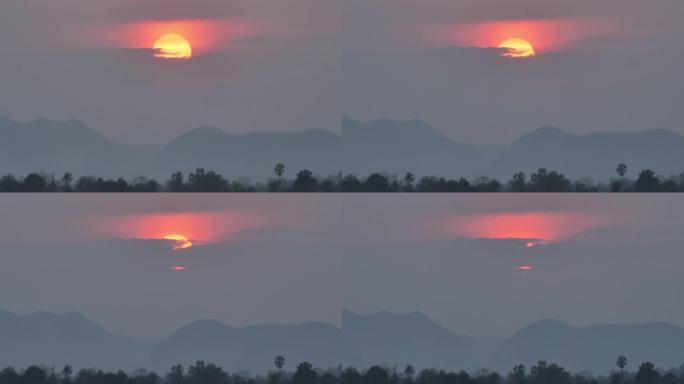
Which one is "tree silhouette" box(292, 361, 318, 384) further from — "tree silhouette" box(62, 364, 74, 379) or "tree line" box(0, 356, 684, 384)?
"tree silhouette" box(62, 364, 74, 379)

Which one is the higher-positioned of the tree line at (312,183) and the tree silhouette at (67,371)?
the tree line at (312,183)

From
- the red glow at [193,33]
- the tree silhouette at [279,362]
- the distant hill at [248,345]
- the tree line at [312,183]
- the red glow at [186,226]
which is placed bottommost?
the tree silhouette at [279,362]

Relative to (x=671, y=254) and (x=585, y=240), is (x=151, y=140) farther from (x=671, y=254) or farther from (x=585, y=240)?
(x=671, y=254)

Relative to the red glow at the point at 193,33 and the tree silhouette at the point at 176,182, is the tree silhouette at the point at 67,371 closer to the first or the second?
the tree silhouette at the point at 176,182

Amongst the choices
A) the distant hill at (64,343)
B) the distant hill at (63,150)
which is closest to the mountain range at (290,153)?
the distant hill at (63,150)

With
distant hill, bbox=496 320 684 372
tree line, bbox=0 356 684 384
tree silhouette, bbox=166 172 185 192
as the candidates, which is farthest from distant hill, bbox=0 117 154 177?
distant hill, bbox=496 320 684 372

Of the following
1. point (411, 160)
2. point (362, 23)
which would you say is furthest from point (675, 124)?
point (362, 23)

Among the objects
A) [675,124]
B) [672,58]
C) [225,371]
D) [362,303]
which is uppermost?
[672,58]
